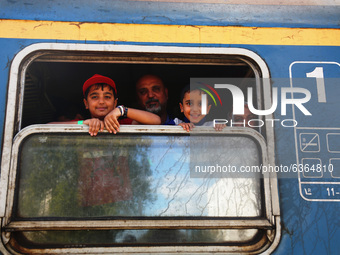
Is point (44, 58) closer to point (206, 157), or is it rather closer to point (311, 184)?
point (206, 157)

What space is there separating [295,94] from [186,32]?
0.69m

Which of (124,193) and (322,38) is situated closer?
(124,193)

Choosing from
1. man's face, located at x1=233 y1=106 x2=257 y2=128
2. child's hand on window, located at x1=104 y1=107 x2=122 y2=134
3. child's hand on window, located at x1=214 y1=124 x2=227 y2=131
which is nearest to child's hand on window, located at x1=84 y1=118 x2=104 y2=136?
child's hand on window, located at x1=104 y1=107 x2=122 y2=134

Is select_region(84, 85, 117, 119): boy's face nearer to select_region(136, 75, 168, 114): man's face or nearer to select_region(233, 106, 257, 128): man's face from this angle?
select_region(136, 75, 168, 114): man's face

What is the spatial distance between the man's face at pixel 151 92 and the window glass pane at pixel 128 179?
33.5 inches

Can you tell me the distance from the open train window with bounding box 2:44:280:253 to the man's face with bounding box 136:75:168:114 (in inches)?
33.1

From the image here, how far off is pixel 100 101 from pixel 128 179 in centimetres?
75

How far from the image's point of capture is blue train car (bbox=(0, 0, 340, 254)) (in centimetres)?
141

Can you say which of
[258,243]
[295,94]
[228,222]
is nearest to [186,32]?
[295,94]

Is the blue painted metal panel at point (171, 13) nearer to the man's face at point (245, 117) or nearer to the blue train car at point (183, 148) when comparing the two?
the blue train car at point (183, 148)

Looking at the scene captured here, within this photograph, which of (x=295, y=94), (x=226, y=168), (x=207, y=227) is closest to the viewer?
(x=207, y=227)

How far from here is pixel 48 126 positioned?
4.83ft

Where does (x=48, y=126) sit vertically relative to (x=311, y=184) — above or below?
above

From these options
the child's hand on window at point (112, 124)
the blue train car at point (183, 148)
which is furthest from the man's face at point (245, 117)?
the child's hand on window at point (112, 124)
